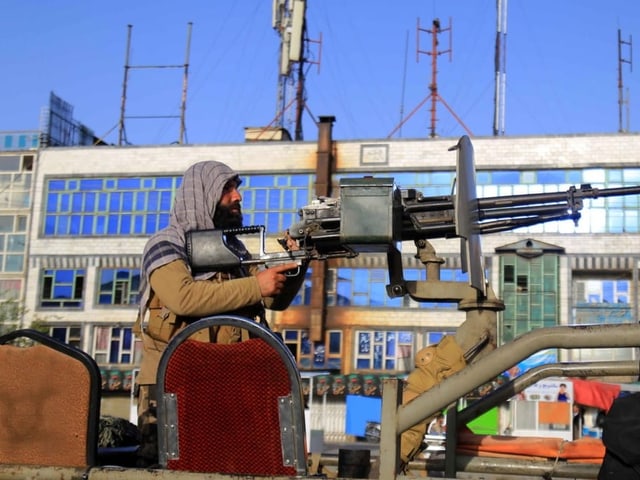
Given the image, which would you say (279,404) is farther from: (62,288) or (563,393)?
(62,288)

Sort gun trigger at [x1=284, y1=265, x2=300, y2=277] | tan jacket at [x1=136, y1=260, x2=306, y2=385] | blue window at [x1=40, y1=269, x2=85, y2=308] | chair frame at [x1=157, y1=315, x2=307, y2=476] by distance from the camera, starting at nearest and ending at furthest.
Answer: chair frame at [x1=157, y1=315, x2=307, y2=476]
tan jacket at [x1=136, y1=260, x2=306, y2=385]
gun trigger at [x1=284, y1=265, x2=300, y2=277]
blue window at [x1=40, y1=269, x2=85, y2=308]

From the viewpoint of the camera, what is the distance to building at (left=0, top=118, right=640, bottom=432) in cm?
3500

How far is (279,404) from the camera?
3.06 meters

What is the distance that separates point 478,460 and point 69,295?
35855mm

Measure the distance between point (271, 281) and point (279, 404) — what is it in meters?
1.00

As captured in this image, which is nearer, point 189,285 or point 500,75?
point 189,285

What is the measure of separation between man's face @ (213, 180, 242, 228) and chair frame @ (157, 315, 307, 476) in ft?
4.47

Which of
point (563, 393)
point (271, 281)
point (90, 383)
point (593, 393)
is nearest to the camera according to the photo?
point (90, 383)

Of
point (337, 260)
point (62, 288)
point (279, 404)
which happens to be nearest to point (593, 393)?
point (337, 260)

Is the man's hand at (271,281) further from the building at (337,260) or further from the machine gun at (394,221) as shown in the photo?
the building at (337,260)

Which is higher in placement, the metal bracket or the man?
the man

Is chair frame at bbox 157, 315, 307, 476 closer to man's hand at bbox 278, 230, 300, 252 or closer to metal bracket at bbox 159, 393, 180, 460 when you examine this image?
metal bracket at bbox 159, 393, 180, 460

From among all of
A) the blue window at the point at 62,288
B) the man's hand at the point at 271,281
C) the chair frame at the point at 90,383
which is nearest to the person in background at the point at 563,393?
the man's hand at the point at 271,281

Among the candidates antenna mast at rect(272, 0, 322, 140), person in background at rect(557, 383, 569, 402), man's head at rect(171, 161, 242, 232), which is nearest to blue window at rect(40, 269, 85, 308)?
antenna mast at rect(272, 0, 322, 140)
